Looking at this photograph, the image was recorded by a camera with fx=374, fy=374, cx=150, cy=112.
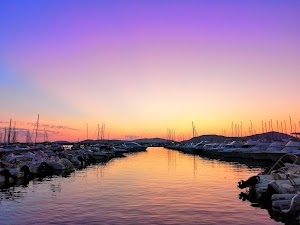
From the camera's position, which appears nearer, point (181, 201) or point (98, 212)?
point (98, 212)

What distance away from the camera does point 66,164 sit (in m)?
60.0

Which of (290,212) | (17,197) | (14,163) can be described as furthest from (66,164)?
(290,212)

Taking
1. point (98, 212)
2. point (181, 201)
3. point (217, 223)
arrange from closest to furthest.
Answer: point (217, 223), point (98, 212), point (181, 201)

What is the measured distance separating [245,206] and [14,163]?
34.7 metres

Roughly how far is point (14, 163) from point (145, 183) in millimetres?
20917

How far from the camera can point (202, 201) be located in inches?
1107

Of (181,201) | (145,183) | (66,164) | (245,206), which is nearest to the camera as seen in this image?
(245,206)

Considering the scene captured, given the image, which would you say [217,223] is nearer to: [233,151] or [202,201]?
[202,201]

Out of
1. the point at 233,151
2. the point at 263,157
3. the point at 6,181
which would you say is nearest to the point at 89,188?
the point at 6,181

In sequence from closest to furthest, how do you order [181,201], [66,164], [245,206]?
[245,206]
[181,201]
[66,164]

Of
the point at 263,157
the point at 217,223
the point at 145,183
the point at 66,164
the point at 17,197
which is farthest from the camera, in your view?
the point at 263,157

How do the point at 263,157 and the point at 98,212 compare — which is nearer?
the point at 98,212

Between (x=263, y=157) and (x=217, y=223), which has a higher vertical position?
(x=263, y=157)

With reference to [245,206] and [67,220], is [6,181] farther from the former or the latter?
[245,206]
